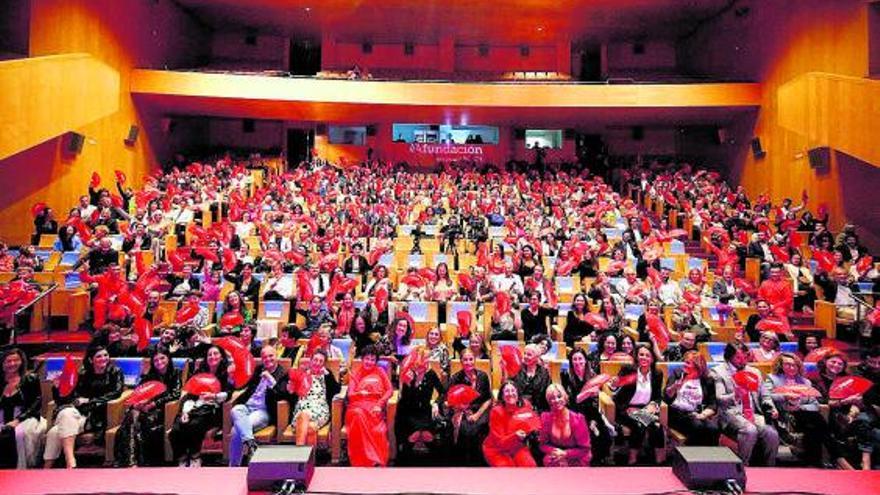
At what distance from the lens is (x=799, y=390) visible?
3.68m

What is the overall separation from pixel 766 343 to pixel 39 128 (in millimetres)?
7817

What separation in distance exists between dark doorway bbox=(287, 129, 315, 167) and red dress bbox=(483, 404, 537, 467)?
1229 centimetres

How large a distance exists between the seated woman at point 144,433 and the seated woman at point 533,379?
1.98 meters

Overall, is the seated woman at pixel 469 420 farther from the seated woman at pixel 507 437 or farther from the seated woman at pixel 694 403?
the seated woman at pixel 694 403

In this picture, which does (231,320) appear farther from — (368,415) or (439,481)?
(439,481)

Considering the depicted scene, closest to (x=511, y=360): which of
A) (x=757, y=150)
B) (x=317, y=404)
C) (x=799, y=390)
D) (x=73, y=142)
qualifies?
(x=317, y=404)

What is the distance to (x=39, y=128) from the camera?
7730 mm

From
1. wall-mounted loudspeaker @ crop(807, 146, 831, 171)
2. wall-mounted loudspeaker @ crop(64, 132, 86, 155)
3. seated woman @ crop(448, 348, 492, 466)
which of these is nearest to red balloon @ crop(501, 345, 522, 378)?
seated woman @ crop(448, 348, 492, 466)

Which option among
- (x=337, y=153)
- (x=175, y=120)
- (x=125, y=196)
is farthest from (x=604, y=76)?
(x=125, y=196)

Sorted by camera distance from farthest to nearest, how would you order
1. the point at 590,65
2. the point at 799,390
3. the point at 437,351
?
1. the point at 590,65
2. the point at 437,351
3. the point at 799,390

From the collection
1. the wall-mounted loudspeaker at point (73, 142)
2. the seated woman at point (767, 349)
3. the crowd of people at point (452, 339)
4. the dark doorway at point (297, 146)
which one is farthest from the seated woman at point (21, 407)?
the dark doorway at point (297, 146)

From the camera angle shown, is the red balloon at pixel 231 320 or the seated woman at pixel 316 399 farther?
the red balloon at pixel 231 320

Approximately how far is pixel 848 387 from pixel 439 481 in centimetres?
257

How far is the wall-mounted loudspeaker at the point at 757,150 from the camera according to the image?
1015 cm
